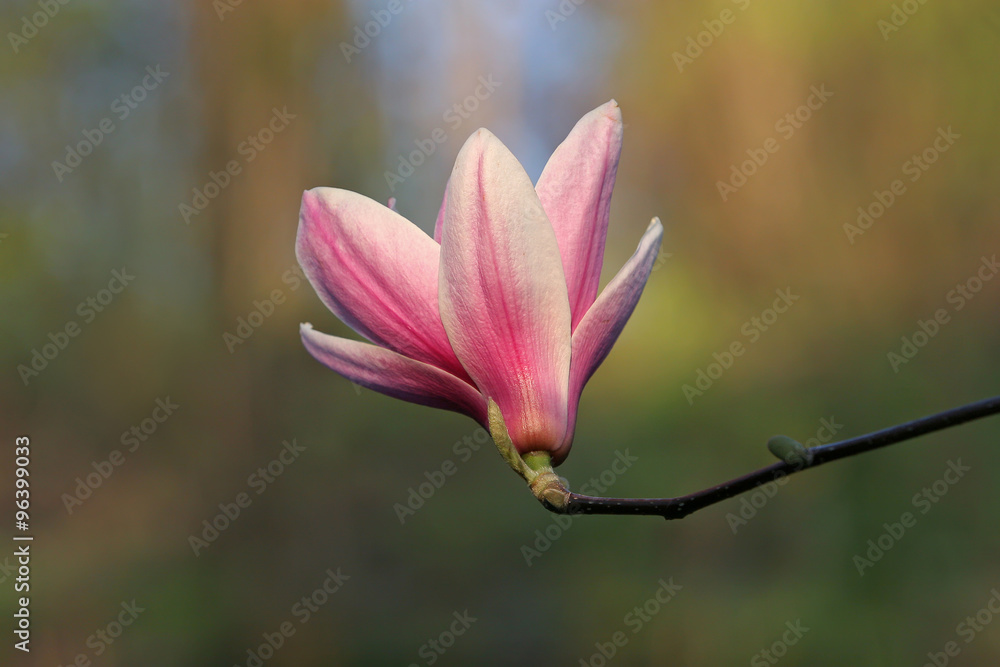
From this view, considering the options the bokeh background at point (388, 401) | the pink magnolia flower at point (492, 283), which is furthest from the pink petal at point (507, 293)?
the bokeh background at point (388, 401)

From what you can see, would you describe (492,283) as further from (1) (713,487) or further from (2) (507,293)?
(1) (713,487)

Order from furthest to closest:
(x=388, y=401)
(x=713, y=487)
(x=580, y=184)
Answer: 1. (x=388, y=401)
2. (x=580, y=184)
3. (x=713, y=487)

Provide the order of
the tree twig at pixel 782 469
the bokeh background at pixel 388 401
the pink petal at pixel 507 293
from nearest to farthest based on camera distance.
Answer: the tree twig at pixel 782 469, the pink petal at pixel 507 293, the bokeh background at pixel 388 401

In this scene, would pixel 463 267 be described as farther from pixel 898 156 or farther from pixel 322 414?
pixel 898 156

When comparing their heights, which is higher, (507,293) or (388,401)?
(507,293)

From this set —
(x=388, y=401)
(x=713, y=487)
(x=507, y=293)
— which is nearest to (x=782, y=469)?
(x=713, y=487)

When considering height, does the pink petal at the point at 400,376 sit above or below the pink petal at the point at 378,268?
below

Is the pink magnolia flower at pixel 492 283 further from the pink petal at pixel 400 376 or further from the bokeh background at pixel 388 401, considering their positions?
the bokeh background at pixel 388 401
